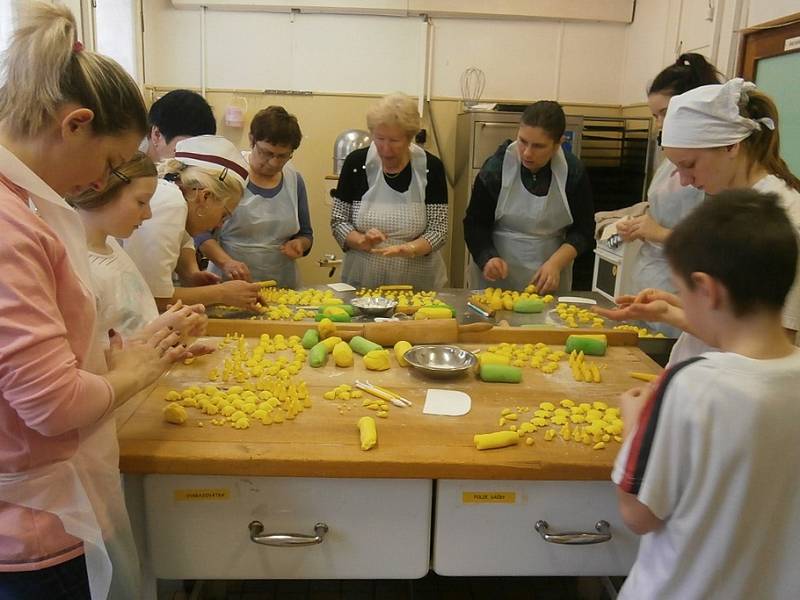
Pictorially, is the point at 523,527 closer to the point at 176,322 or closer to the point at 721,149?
the point at 176,322

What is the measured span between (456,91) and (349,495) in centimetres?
423

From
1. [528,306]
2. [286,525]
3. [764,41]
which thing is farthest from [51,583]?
[764,41]

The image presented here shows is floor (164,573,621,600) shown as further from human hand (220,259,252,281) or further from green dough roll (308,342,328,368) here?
human hand (220,259,252,281)

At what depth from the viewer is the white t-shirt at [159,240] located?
1.82 m

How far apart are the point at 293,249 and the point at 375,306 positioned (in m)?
0.72

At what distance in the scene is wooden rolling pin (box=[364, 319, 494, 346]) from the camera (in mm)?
1832

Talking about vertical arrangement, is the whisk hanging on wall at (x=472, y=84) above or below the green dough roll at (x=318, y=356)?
above

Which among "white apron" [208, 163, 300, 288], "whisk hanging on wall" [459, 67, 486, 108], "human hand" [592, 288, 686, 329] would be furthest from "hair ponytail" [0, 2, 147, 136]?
"whisk hanging on wall" [459, 67, 486, 108]

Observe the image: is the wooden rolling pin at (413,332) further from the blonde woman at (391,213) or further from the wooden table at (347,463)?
the blonde woman at (391,213)

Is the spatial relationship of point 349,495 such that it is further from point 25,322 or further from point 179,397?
point 25,322

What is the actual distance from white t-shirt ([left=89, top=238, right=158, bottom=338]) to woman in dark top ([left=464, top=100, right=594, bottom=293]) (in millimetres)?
1424

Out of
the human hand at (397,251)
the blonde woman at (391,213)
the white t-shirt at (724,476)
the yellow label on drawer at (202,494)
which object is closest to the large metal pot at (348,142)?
the blonde woman at (391,213)

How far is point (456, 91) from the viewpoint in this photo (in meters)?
4.94

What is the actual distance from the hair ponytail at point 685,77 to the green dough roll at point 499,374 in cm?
122
